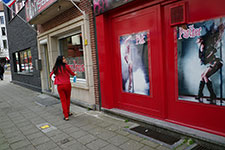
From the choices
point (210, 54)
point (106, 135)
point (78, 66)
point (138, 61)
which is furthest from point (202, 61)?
point (78, 66)

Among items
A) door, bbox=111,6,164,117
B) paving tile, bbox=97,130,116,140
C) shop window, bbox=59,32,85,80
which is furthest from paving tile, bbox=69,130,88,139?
shop window, bbox=59,32,85,80

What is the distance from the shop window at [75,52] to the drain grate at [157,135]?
337cm

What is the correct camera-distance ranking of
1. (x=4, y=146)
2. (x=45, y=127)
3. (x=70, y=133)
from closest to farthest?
(x=4, y=146)
(x=70, y=133)
(x=45, y=127)

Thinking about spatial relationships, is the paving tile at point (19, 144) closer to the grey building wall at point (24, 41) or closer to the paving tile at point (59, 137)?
the paving tile at point (59, 137)

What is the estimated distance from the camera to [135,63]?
15.1 feet

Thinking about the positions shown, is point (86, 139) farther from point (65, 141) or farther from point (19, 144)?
point (19, 144)

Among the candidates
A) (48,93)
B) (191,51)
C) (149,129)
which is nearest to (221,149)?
(149,129)

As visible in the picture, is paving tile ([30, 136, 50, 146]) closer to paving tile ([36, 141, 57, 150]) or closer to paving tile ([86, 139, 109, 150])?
paving tile ([36, 141, 57, 150])

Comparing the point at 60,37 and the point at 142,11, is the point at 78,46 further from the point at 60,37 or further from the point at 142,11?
the point at 142,11

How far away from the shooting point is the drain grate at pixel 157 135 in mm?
3439

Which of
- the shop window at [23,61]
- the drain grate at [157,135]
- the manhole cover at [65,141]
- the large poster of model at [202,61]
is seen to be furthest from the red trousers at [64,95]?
the shop window at [23,61]

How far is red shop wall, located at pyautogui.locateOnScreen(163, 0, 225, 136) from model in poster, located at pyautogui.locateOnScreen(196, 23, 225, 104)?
0.20 m

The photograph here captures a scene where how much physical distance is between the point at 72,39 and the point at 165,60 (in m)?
4.46

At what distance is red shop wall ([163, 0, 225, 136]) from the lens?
3119 mm
